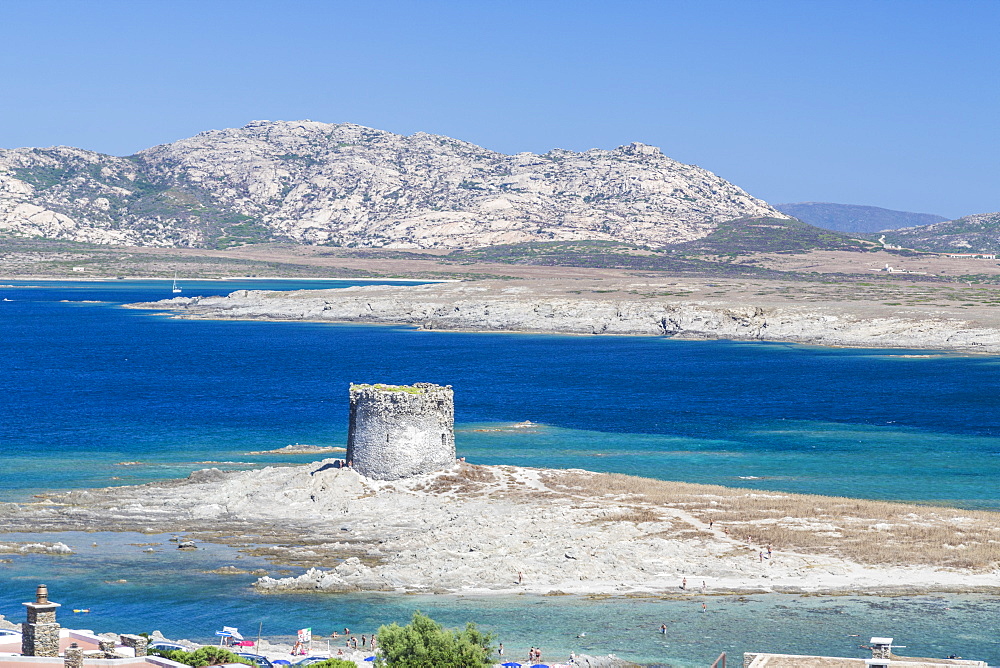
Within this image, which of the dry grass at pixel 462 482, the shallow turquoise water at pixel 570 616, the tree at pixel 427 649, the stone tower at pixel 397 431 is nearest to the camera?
the tree at pixel 427 649

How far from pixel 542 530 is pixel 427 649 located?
17550 mm

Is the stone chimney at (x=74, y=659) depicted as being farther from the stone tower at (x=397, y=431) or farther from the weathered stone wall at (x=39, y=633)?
the stone tower at (x=397, y=431)

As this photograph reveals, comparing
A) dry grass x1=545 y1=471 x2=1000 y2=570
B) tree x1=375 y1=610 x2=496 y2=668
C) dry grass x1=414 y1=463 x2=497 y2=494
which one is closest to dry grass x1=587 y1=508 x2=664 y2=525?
dry grass x1=545 y1=471 x2=1000 y2=570

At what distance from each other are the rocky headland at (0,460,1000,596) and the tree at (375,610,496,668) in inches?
473

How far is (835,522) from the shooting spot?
4778 cm

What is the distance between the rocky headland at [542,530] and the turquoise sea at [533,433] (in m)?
→ 1.55

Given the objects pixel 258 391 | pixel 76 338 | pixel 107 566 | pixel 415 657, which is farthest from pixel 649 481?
pixel 76 338

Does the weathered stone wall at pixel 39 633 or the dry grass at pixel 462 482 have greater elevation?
the weathered stone wall at pixel 39 633

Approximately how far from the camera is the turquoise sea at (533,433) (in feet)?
127

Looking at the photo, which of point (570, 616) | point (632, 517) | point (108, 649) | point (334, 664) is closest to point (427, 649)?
point (334, 664)

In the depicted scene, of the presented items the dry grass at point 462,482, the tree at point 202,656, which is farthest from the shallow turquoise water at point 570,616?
the dry grass at point 462,482

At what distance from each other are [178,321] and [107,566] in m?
154

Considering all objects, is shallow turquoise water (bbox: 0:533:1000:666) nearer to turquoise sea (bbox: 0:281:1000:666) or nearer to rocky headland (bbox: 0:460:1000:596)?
turquoise sea (bbox: 0:281:1000:666)

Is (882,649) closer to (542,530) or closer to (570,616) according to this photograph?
(570,616)
